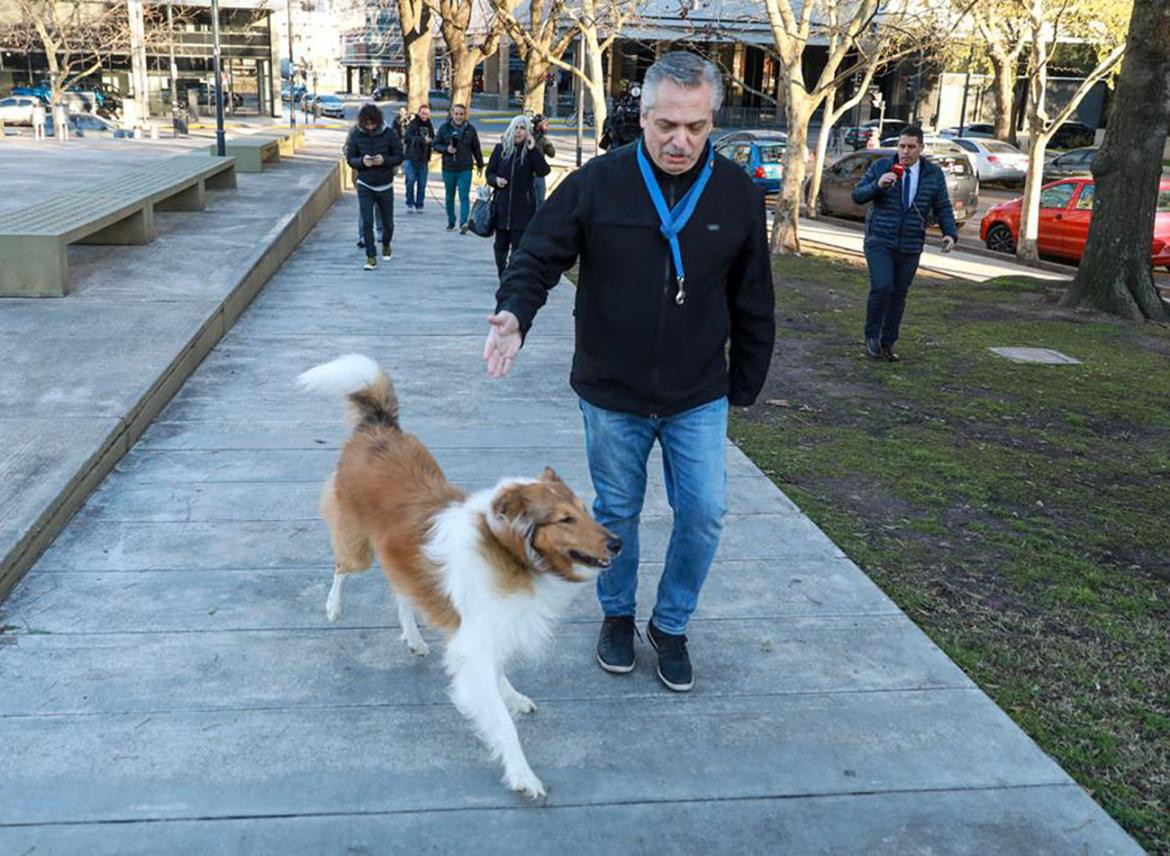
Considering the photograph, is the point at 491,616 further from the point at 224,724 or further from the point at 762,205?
the point at 762,205

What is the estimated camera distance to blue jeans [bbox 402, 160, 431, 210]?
805 inches

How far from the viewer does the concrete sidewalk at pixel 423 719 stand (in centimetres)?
312

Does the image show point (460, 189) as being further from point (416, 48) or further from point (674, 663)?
point (416, 48)

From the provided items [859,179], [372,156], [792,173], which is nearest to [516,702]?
[372,156]

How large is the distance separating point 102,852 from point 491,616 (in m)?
1.31

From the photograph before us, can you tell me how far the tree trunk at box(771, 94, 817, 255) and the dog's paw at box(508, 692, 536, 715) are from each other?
46.0ft

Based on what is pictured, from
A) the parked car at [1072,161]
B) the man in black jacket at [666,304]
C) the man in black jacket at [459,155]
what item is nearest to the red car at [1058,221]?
the man in black jacket at [459,155]

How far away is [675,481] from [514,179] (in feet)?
26.9

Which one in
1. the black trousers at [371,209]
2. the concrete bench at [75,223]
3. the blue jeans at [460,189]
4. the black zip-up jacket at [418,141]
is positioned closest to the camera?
the concrete bench at [75,223]

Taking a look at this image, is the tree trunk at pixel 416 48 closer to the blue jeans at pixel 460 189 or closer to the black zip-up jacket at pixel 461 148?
the blue jeans at pixel 460 189

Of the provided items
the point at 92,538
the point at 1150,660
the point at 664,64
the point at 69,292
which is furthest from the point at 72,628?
the point at 69,292

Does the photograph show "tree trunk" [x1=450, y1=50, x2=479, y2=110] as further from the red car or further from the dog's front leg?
the dog's front leg

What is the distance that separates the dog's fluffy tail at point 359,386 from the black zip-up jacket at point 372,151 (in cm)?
933

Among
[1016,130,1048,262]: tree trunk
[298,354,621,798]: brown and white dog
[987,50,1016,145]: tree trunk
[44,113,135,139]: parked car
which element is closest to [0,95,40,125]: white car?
[44,113,135,139]: parked car
